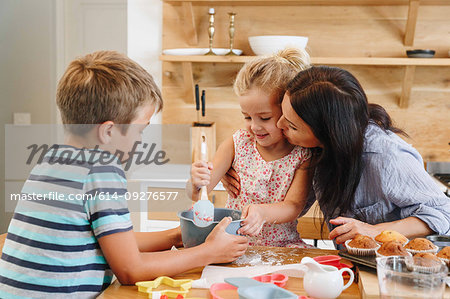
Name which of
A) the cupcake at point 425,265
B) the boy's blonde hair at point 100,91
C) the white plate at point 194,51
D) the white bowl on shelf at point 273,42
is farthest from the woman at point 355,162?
the white plate at point 194,51

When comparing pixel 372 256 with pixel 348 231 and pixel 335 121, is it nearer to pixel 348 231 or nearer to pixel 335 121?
pixel 348 231

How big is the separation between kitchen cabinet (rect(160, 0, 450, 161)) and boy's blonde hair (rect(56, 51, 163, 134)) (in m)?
1.89

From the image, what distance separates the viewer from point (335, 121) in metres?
1.37

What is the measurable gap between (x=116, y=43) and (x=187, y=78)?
0.71m

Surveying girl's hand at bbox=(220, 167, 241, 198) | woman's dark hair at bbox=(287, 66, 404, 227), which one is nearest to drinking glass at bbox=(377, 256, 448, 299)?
woman's dark hair at bbox=(287, 66, 404, 227)

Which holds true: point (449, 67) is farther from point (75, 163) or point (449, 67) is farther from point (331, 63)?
point (75, 163)

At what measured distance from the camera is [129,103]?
115 cm

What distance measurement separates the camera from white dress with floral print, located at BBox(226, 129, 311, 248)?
5.36 feet

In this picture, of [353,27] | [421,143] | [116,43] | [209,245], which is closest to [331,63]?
[353,27]

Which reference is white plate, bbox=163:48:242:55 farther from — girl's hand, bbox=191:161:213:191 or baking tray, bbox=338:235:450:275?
baking tray, bbox=338:235:450:275

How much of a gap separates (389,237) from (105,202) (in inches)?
25.4

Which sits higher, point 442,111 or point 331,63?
point 331,63

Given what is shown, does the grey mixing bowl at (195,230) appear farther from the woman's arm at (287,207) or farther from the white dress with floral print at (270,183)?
the white dress with floral print at (270,183)

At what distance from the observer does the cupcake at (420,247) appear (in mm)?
1106
